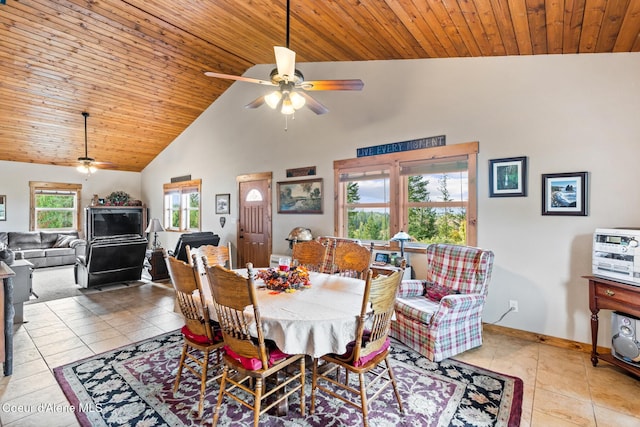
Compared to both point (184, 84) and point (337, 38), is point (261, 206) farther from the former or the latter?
point (337, 38)

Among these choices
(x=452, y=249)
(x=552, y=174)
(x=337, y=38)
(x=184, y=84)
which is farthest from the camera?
(x=184, y=84)

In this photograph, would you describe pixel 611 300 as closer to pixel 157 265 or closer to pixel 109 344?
pixel 109 344

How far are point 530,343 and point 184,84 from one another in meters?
6.92

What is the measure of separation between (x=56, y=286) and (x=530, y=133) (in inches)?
306

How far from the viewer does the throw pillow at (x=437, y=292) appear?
335cm

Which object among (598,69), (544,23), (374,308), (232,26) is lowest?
(374,308)

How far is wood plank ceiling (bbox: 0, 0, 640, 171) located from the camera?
2717mm

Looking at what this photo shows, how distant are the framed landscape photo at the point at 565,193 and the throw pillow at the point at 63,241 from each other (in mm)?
10021

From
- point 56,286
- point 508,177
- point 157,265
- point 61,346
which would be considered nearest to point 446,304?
point 508,177

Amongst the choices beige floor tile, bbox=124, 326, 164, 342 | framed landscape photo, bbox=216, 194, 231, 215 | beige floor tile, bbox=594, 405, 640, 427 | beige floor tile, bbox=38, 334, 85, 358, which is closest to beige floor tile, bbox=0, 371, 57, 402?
beige floor tile, bbox=38, 334, 85, 358

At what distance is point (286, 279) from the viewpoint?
250 cm

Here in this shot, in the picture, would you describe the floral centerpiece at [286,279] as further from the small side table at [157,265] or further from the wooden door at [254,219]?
the small side table at [157,265]

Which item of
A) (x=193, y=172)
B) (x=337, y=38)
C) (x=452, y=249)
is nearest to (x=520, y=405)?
(x=452, y=249)

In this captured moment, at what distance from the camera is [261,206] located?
6203 millimetres
